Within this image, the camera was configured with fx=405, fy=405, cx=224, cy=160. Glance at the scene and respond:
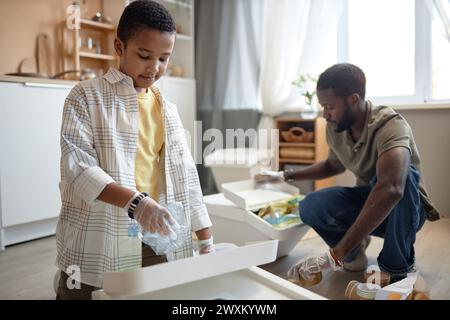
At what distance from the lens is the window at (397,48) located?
237 cm

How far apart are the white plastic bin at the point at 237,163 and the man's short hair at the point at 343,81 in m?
1.08

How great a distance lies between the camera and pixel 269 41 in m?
2.85

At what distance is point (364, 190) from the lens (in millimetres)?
1434

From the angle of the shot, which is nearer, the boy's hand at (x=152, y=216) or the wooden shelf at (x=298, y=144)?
the boy's hand at (x=152, y=216)

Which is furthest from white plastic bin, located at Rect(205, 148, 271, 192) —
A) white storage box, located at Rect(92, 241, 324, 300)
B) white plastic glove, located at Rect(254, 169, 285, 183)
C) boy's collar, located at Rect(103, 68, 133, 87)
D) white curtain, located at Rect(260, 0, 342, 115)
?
white storage box, located at Rect(92, 241, 324, 300)

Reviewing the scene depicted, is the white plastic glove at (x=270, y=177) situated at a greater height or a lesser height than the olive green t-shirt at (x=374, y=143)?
lesser

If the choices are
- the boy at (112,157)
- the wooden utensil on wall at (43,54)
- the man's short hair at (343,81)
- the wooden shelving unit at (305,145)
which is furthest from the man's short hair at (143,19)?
the wooden shelving unit at (305,145)

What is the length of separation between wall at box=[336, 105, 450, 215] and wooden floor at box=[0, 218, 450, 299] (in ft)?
1.06

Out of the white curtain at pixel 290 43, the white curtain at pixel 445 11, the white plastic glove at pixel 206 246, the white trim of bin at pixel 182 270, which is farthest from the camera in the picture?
the white curtain at pixel 290 43

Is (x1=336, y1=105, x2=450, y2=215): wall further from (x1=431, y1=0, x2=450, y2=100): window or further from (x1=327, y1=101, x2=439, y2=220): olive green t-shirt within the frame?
(x1=327, y1=101, x2=439, y2=220): olive green t-shirt

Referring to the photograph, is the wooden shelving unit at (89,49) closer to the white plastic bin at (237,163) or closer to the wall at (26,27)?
the wall at (26,27)

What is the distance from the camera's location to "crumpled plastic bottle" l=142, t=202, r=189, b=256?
34.1 inches

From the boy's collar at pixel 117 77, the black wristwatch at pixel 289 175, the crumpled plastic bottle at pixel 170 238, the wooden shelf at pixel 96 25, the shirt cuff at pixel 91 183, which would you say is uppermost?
the wooden shelf at pixel 96 25

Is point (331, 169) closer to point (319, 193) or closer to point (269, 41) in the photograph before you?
point (319, 193)
